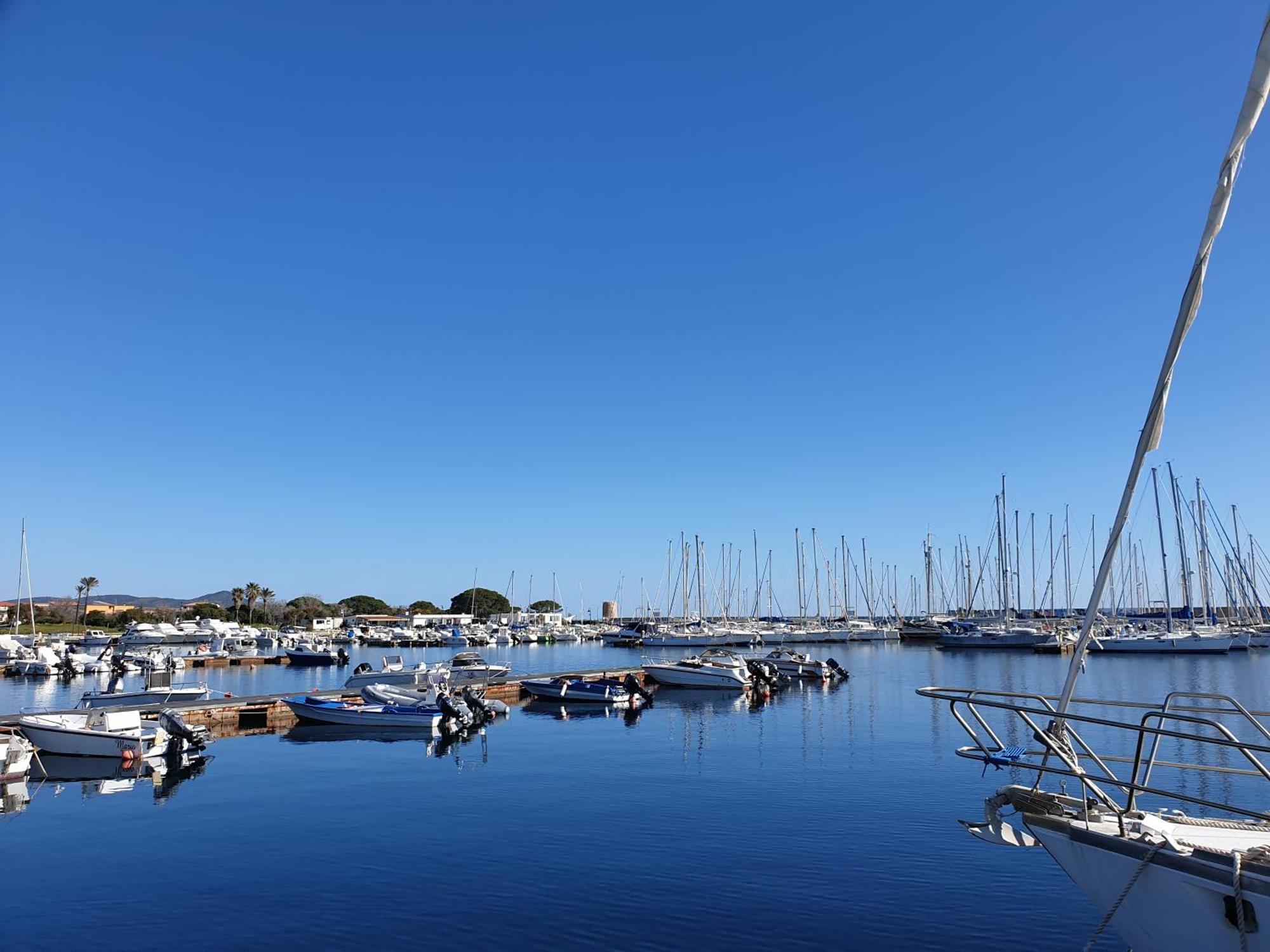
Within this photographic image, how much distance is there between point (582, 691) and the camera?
56719mm

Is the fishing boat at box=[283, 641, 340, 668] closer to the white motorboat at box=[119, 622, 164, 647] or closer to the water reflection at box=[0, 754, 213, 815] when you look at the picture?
the white motorboat at box=[119, 622, 164, 647]

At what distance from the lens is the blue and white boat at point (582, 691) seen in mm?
56031

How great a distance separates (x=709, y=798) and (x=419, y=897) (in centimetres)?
1200

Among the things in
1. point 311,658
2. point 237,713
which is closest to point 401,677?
point 237,713

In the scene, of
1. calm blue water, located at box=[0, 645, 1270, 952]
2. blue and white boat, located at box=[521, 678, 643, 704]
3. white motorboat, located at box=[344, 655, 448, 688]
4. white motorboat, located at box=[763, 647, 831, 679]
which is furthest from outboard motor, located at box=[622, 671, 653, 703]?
calm blue water, located at box=[0, 645, 1270, 952]

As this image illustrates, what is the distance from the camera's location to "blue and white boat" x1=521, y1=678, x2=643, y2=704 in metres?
56.0

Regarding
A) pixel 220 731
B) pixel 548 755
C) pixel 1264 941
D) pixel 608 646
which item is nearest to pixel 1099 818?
pixel 1264 941

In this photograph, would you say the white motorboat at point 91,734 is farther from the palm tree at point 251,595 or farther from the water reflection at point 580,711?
the palm tree at point 251,595

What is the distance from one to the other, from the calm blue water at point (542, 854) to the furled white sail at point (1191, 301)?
27.1 feet

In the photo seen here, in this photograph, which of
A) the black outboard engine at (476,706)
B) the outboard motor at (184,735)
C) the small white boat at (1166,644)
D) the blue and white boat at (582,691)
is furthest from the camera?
the small white boat at (1166,644)

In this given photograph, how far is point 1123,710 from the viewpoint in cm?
4928

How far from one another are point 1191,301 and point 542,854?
59.9ft

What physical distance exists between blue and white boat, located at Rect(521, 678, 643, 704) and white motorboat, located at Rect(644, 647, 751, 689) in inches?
347

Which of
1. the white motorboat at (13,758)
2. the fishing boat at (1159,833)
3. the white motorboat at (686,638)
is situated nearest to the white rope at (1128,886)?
the fishing boat at (1159,833)
